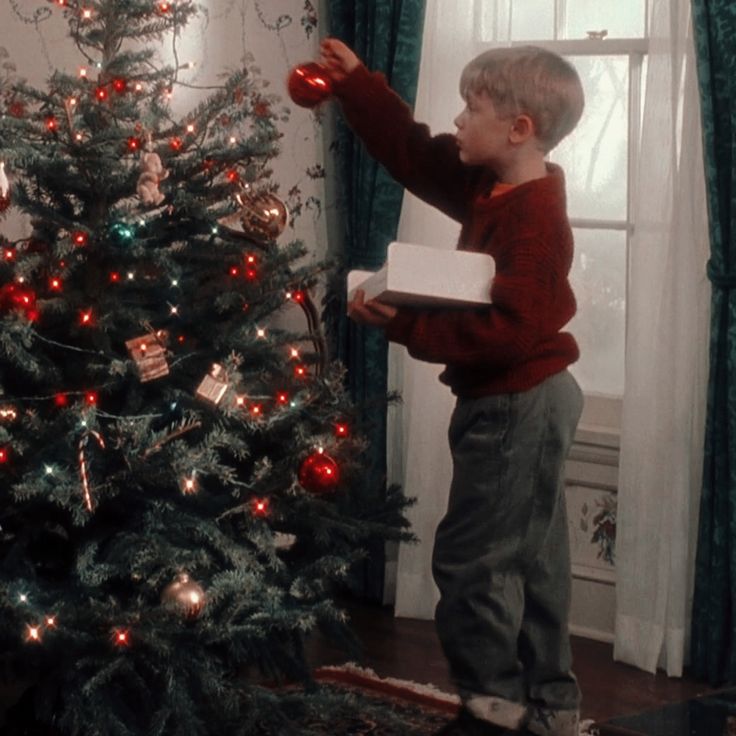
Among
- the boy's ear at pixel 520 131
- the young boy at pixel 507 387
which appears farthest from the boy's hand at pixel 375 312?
the boy's ear at pixel 520 131

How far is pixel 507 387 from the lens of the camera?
2.51 meters

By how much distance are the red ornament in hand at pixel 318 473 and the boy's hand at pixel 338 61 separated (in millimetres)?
724

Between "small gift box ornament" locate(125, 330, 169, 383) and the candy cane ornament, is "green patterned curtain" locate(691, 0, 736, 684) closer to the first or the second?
"small gift box ornament" locate(125, 330, 169, 383)

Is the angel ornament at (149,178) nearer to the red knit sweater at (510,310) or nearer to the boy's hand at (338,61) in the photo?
the boy's hand at (338,61)

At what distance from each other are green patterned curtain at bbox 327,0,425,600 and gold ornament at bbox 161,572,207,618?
3.77 feet

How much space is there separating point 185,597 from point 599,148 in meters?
1.68

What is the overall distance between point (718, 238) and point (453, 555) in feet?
3.89

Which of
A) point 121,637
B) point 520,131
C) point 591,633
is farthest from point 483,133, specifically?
point 591,633

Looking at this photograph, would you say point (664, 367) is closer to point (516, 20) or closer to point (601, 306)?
point (601, 306)

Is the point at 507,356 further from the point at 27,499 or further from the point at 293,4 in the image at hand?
the point at 293,4

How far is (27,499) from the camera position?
2.81 meters

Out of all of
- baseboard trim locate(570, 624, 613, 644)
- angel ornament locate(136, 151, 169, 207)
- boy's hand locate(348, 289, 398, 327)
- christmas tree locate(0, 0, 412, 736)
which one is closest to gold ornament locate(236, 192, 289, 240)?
christmas tree locate(0, 0, 412, 736)

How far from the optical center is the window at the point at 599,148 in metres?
3.69

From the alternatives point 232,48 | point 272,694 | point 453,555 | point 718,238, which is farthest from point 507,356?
point 232,48
